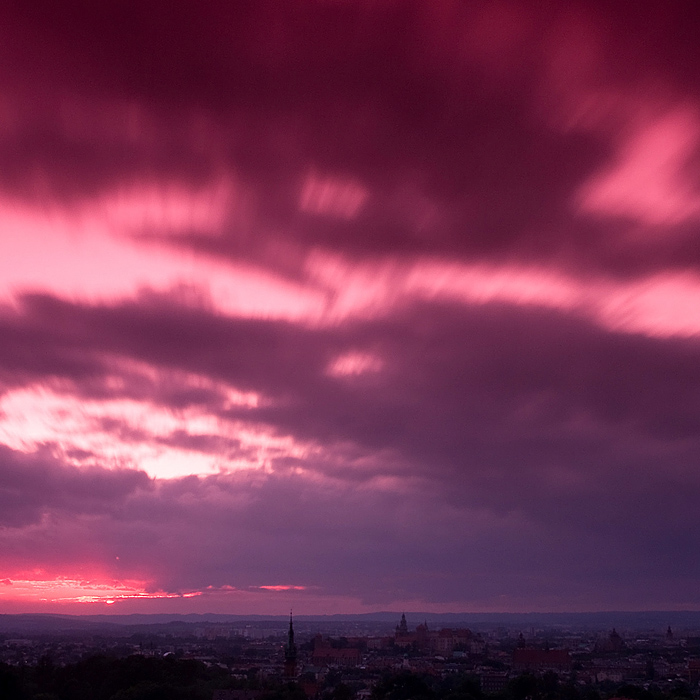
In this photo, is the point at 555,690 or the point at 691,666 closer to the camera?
the point at 555,690

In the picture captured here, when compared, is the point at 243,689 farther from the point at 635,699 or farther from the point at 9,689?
the point at 635,699

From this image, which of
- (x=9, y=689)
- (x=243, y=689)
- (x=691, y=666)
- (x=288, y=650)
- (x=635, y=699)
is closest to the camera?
(x=9, y=689)

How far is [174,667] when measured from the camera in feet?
355

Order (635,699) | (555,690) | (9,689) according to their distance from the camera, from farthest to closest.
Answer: (555,690) < (635,699) < (9,689)

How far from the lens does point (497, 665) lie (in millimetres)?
192500

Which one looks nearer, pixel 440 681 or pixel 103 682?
pixel 103 682

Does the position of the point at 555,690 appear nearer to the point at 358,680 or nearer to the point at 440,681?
the point at 440,681

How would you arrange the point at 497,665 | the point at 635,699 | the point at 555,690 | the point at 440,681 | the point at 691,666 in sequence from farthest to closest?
the point at 497,665 < the point at 691,666 < the point at 440,681 < the point at 555,690 < the point at 635,699

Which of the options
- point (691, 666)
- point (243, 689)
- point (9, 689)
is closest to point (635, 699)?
point (243, 689)

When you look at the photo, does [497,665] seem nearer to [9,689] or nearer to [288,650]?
[288,650]

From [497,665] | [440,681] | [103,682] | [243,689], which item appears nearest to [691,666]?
[497,665]

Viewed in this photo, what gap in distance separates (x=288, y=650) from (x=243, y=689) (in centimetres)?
2686

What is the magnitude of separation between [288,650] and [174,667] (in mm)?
27332

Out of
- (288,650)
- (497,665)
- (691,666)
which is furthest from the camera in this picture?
(497,665)
